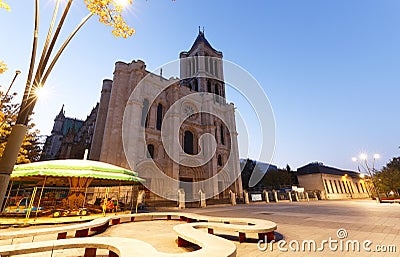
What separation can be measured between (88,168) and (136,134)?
11396 millimetres

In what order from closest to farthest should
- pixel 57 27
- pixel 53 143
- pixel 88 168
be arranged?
pixel 57 27 < pixel 88 168 < pixel 53 143

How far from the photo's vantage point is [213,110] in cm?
3262

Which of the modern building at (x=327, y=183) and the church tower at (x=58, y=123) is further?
the church tower at (x=58, y=123)

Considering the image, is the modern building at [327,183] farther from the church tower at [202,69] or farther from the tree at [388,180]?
the church tower at [202,69]

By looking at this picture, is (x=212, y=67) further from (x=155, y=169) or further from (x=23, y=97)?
(x=23, y=97)

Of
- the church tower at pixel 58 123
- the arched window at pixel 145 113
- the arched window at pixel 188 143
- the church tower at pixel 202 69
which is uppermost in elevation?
the church tower at pixel 202 69

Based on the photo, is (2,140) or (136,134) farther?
(136,134)

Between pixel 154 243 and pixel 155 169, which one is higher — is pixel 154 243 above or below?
below

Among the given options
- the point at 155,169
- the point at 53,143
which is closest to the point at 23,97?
the point at 155,169

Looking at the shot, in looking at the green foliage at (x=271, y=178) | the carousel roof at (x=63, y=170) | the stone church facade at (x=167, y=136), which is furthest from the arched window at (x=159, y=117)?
the green foliage at (x=271, y=178)

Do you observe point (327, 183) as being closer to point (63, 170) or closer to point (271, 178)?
point (271, 178)

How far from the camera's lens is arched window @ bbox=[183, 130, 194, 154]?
27.3m

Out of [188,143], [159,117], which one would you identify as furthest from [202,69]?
[188,143]

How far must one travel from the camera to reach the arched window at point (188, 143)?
89.5 feet
